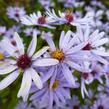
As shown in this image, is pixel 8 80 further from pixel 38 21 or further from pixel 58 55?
pixel 38 21

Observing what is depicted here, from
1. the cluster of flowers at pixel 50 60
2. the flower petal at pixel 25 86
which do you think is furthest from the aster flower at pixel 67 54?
the flower petal at pixel 25 86

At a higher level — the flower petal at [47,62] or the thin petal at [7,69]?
the thin petal at [7,69]

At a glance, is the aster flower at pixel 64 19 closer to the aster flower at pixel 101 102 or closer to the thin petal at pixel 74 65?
the thin petal at pixel 74 65

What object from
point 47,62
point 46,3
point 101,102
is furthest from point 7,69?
point 46,3

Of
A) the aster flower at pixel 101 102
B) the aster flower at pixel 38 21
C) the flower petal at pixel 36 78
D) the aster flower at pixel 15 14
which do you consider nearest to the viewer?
the flower petal at pixel 36 78

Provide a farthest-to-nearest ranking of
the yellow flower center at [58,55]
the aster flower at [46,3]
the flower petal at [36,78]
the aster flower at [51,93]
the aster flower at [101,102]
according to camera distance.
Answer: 1. the aster flower at [46,3]
2. the aster flower at [101,102]
3. the aster flower at [51,93]
4. the yellow flower center at [58,55]
5. the flower petal at [36,78]

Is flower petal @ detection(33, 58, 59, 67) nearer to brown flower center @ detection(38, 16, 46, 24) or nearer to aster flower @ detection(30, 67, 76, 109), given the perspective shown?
aster flower @ detection(30, 67, 76, 109)
